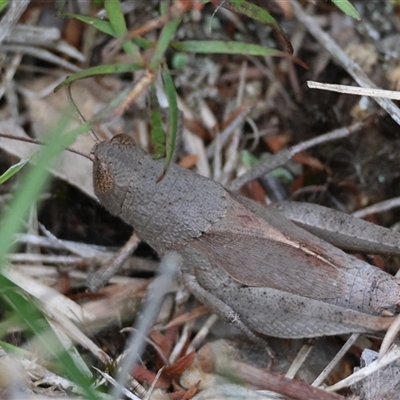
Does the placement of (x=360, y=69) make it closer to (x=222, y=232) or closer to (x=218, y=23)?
(x=218, y=23)

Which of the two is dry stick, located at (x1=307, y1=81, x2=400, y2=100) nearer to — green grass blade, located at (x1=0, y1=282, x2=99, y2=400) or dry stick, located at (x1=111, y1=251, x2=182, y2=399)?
dry stick, located at (x1=111, y1=251, x2=182, y2=399)

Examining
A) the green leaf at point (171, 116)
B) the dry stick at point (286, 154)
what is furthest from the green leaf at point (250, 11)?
the dry stick at point (286, 154)

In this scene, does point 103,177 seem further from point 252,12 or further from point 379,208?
point 379,208

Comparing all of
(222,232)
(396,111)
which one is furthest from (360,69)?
(222,232)

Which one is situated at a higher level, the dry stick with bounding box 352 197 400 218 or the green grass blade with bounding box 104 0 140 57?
the green grass blade with bounding box 104 0 140 57

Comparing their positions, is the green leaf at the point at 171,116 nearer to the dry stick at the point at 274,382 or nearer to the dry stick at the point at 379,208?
the dry stick at the point at 274,382

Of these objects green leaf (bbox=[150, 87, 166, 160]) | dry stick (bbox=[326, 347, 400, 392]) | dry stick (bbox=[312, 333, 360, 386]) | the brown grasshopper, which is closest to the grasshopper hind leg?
the brown grasshopper
